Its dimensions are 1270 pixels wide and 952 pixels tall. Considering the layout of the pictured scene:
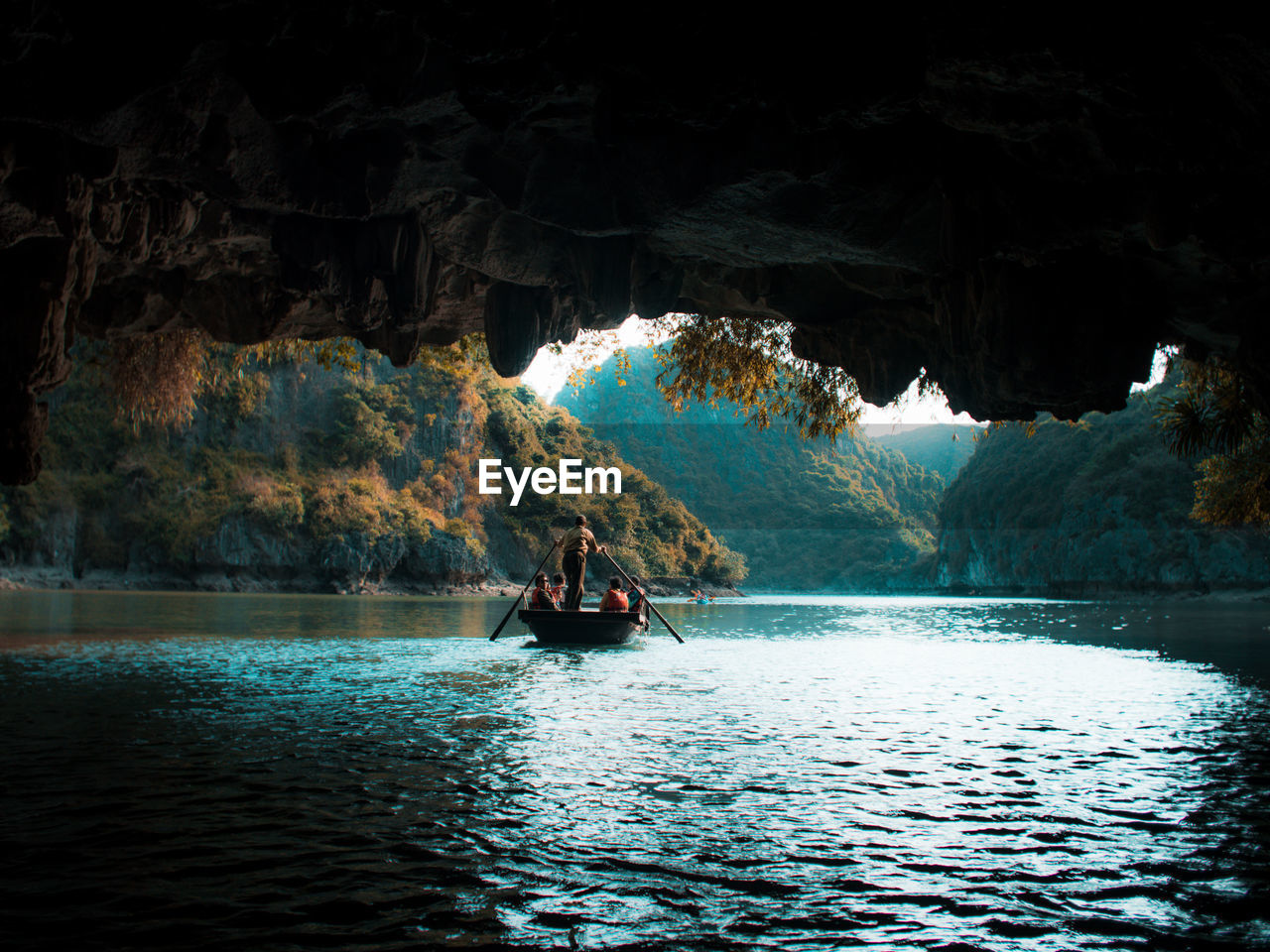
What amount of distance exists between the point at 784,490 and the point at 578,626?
151 meters

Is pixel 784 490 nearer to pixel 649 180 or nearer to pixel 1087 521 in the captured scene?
pixel 1087 521

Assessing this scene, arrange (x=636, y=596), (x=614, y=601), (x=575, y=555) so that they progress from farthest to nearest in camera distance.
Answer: (x=636, y=596) → (x=614, y=601) → (x=575, y=555)

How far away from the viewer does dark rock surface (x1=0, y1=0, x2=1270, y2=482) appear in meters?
6.04

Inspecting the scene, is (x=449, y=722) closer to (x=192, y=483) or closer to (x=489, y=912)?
(x=489, y=912)

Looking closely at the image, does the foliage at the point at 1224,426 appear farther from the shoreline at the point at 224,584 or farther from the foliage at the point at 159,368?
the shoreline at the point at 224,584

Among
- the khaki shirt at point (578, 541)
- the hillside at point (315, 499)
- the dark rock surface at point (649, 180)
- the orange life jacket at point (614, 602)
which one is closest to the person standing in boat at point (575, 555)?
the khaki shirt at point (578, 541)

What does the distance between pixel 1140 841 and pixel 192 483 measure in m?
77.7

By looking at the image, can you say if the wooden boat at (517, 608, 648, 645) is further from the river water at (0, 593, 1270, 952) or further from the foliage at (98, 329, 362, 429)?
the foliage at (98, 329, 362, 429)

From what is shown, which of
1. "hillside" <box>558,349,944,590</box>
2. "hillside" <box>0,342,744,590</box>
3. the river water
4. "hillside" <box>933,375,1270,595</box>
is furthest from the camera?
"hillside" <box>558,349,944,590</box>

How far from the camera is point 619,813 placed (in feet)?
21.5

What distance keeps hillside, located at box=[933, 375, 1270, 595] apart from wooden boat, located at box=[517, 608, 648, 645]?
180 ft

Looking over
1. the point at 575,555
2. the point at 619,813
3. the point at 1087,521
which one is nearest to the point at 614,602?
the point at 575,555

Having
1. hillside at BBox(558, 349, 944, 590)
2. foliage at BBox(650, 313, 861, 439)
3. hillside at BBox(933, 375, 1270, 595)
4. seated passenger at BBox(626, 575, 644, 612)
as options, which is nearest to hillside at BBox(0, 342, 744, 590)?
seated passenger at BBox(626, 575, 644, 612)

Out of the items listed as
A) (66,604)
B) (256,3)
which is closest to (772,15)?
(256,3)
